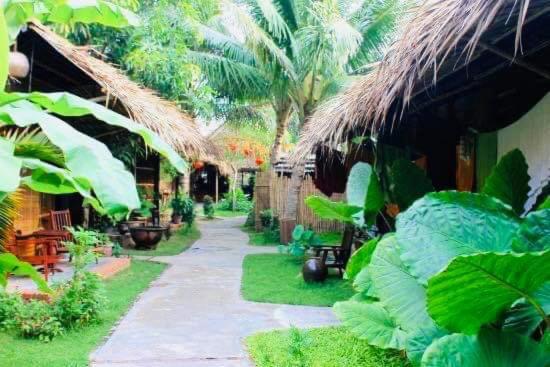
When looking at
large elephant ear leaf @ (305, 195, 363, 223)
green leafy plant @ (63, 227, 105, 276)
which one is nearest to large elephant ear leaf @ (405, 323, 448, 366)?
large elephant ear leaf @ (305, 195, 363, 223)

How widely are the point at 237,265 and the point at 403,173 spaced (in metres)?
5.98

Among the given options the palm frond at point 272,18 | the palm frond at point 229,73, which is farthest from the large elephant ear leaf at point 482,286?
the palm frond at point 229,73

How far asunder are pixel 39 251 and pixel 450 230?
6382mm

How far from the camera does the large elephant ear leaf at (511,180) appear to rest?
275 centimetres

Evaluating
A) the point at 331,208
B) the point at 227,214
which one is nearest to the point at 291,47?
the point at 331,208

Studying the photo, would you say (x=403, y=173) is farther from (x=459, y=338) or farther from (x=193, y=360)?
(x=193, y=360)

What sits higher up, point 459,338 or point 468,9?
point 468,9

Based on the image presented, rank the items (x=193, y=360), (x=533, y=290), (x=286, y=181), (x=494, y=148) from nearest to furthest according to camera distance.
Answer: (x=533, y=290) < (x=193, y=360) < (x=494, y=148) < (x=286, y=181)

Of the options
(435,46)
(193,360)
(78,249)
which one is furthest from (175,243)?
(435,46)

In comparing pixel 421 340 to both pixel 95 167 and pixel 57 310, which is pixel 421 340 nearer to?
pixel 95 167

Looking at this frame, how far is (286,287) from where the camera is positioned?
7.07m

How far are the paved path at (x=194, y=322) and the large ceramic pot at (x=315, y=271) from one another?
948 mm

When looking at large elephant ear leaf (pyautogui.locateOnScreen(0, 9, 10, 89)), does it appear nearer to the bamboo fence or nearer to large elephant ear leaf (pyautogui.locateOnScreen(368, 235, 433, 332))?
large elephant ear leaf (pyautogui.locateOnScreen(368, 235, 433, 332))

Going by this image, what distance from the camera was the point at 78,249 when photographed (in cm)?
513
